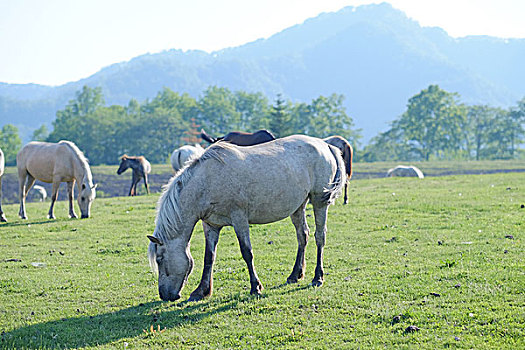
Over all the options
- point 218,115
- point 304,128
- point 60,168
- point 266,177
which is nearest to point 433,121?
point 304,128

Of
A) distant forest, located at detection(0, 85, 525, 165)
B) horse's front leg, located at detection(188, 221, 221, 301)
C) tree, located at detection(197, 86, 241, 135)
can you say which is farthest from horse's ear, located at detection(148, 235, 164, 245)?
tree, located at detection(197, 86, 241, 135)

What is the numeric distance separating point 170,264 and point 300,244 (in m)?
2.34

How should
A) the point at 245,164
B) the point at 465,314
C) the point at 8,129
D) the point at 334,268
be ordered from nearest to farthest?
the point at 465,314
the point at 245,164
the point at 334,268
the point at 8,129

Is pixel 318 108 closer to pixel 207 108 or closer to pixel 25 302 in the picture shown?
pixel 207 108

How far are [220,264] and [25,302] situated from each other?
3.45 m

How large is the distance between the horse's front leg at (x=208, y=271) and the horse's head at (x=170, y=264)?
0.32 metres

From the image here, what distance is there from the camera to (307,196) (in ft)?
26.3

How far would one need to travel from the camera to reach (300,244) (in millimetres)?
8188

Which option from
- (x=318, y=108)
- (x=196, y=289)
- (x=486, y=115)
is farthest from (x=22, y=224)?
(x=486, y=115)

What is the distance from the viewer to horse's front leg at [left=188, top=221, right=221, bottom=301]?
727 centimetres

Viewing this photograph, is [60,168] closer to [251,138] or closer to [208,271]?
[251,138]

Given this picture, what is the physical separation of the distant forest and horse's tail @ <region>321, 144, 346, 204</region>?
58.4 meters

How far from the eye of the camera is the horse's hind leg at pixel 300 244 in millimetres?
7973

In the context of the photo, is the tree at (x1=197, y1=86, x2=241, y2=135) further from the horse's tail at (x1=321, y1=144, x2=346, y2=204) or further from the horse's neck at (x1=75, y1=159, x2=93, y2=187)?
the horse's tail at (x1=321, y1=144, x2=346, y2=204)
